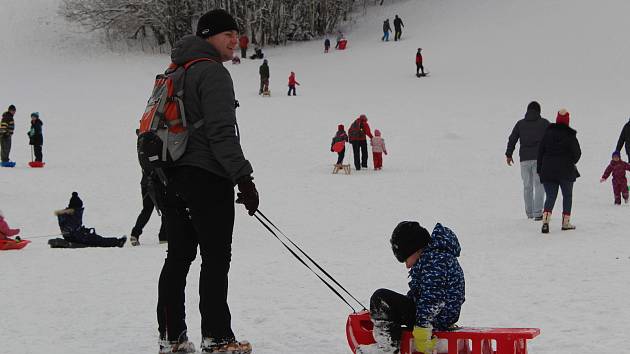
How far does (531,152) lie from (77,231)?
257 inches

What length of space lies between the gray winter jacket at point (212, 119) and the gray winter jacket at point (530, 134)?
8039 millimetres

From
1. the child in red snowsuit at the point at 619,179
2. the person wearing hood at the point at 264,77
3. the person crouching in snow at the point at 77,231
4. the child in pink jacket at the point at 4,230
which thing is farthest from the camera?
the person wearing hood at the point at 264,77

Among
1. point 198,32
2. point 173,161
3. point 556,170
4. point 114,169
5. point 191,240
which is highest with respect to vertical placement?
point 198,32

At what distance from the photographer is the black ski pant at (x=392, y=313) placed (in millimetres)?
4004

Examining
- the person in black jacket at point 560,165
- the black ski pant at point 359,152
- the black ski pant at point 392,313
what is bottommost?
the black ski pant at point 359,152

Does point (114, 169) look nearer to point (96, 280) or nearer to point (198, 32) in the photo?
point (96, 280)

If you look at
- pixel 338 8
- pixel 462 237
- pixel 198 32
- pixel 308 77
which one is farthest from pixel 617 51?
pixel 198 32

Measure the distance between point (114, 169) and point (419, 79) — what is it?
16.3m

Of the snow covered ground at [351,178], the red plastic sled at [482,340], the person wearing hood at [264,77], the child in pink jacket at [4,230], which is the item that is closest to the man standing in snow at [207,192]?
the snow covered ground at [351,178]

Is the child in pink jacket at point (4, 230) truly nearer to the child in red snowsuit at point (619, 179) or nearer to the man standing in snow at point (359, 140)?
the child in red snowsuit at point (619, 179)

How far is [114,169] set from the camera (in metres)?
19.0

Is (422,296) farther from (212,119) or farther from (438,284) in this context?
(212,119)

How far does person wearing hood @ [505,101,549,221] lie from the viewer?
37.1 feet

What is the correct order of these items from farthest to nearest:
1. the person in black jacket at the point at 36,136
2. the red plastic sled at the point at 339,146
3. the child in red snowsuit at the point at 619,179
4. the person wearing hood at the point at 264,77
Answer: the person wearing hood at the point at 264,77 → the person in black jacket at the point at 36,136 → the red plastic sled at the point at 339,146 → the child in red snowsuit at the point at 619,179
